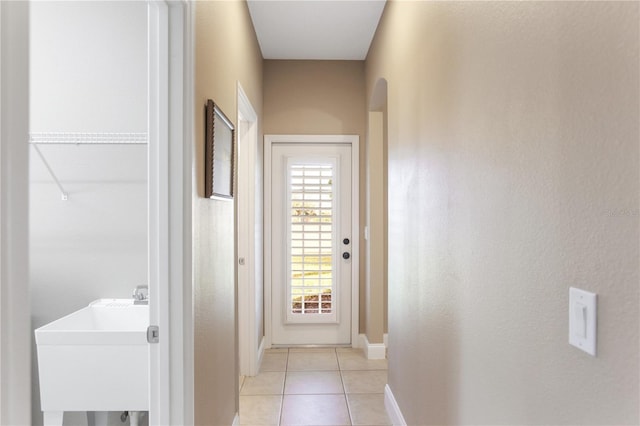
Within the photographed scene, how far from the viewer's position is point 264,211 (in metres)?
3.82

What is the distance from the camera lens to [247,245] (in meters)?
3.27

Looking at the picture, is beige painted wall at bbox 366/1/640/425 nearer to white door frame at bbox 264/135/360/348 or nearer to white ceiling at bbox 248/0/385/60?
white ceiling at bbox 248/0/385/60

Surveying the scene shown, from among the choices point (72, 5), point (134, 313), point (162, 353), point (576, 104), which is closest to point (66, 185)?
point (134, 313)

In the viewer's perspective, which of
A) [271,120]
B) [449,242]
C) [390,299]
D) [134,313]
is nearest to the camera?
[449,242]

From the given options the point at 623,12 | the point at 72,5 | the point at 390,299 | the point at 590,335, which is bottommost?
the point at 390,299

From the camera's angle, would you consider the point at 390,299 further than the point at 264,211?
No

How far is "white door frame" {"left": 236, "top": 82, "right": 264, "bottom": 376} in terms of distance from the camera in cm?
322

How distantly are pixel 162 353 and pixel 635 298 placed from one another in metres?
1.34

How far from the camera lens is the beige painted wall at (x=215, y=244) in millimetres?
1599

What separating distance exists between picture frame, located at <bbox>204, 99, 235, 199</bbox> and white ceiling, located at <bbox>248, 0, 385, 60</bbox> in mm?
1158

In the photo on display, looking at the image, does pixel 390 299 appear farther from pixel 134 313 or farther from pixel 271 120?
pixel 271 120

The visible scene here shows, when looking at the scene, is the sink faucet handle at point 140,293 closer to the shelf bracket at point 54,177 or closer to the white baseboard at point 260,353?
the shelf bracket at point 54,177

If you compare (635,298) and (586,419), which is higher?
(635,298)
